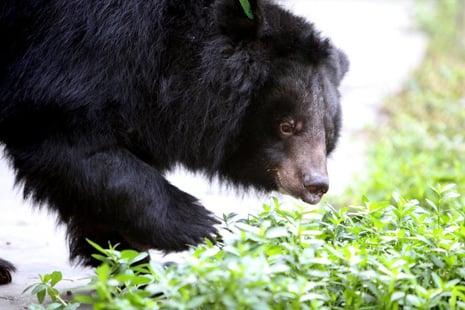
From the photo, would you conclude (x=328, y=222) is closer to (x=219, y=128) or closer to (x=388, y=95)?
(x=219, y=128)

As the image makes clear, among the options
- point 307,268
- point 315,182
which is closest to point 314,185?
point 315,182

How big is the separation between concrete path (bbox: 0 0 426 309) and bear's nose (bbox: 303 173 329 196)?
0.58 metres

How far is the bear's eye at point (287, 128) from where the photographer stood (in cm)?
451

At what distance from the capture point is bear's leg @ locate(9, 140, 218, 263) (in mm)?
4043

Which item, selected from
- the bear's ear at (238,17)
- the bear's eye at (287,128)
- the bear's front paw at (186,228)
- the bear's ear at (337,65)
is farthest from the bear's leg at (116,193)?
the bear's ear at (337,65)

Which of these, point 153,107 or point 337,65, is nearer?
point 153,107

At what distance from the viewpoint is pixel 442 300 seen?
3350mm

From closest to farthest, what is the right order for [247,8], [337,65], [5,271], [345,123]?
[247,8] → [5,271] → [337,65] → [345,123]

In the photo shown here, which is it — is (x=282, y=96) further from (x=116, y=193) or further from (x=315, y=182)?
(x=116, y=193)

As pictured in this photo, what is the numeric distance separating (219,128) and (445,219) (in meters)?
1.31

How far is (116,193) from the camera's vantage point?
13.2 ft

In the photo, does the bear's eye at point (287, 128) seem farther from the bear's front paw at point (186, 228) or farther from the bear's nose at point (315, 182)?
the bear's front paw at point (186, 228)

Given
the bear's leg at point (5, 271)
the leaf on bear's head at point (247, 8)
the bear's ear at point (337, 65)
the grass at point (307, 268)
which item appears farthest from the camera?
the bear's ear at point (337, 65)

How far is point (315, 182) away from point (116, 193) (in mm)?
1015
